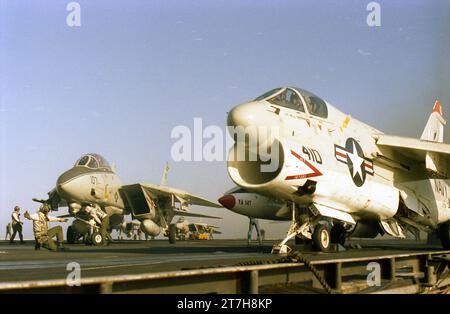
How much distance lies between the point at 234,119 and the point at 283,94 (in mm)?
1778

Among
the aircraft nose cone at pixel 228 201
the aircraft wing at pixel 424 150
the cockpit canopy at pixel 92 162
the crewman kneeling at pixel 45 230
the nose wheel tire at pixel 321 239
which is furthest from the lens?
Answer: the cockpit canopy at pixel 92 162

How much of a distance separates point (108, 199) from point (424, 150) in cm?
1457

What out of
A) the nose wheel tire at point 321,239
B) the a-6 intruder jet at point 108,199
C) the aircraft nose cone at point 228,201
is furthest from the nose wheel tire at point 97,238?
the nose wheel tire at point 321,239

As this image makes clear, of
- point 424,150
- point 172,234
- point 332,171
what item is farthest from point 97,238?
point 424,150

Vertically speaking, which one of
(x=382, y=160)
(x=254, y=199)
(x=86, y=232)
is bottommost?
(x=86, y=232)

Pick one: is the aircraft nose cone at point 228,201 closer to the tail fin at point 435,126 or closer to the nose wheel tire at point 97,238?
the nose wheel tire at point 97,238

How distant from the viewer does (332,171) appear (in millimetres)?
11555

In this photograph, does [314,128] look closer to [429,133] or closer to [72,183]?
[429,133]

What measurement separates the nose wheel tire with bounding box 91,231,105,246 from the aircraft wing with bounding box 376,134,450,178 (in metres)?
10.6

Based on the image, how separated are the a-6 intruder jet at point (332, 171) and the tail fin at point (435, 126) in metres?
2.97

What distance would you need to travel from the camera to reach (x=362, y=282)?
7.51 metres

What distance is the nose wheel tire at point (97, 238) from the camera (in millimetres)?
18500

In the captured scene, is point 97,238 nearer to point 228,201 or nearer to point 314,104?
point 228,201
